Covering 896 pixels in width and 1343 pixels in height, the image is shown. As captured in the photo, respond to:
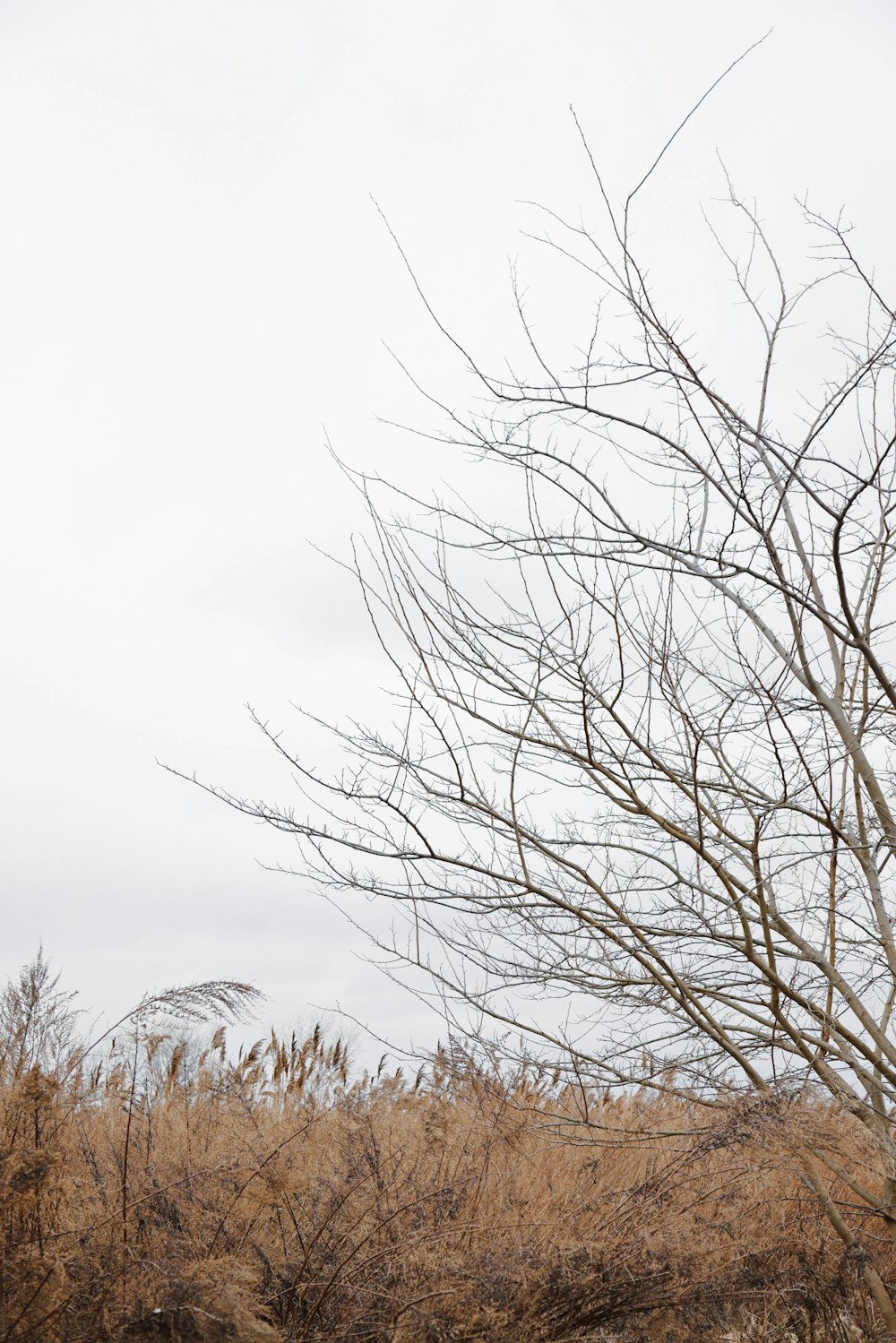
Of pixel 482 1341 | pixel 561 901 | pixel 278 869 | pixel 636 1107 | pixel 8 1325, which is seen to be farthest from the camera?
pixel 636 1107

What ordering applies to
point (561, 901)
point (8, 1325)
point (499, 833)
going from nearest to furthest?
point (8, 1325) < point (561, 901) < point (499, 833)

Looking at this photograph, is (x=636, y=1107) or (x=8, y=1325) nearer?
(x=8, y=1325)

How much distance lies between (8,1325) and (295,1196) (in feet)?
5.85

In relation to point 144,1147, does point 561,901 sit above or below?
above

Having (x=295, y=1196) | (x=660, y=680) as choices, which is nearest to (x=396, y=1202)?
(x=295, y=1196)

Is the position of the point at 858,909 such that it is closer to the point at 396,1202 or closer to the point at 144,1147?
the point at 396,1202

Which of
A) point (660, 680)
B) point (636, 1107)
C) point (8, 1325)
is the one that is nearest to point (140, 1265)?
point (8, 1325)

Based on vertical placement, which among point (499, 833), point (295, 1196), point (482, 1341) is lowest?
point (482, 1341)

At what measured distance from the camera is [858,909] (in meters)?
4.54

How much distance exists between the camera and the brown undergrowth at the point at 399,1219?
2832 mm

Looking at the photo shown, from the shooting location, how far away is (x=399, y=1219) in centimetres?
378

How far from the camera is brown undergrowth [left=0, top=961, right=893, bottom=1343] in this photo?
9.29 ft

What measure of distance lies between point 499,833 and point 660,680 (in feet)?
2.82

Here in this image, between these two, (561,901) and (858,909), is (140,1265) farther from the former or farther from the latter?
(858,909)
